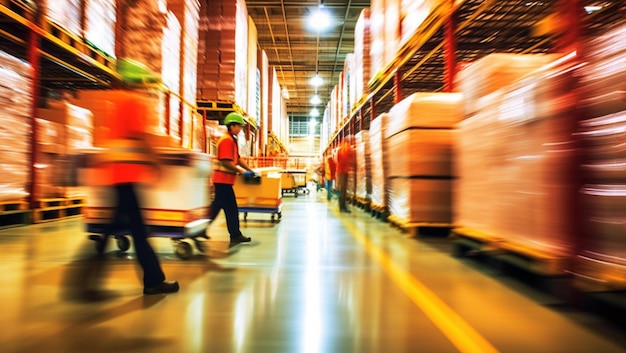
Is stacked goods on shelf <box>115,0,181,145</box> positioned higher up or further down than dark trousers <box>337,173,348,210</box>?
higher up

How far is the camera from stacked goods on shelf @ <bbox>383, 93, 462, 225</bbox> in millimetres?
4570

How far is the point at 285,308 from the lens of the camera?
86.3 inches

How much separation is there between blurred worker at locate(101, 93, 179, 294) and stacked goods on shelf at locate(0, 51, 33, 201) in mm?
3341

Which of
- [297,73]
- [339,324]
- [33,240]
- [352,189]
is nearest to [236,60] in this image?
[352,189]

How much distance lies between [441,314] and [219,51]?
8833 millimetres

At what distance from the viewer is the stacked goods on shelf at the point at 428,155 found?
4570 mm

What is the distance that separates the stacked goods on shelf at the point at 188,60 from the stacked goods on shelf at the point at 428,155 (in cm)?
525

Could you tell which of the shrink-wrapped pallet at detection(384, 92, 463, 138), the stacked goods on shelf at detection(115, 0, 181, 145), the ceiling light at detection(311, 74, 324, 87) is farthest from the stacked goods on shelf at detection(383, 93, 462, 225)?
the ceiling light at detection(311, 74, 324, 87)

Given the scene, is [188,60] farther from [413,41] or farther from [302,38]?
[302,38]

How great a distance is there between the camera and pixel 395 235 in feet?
16.2

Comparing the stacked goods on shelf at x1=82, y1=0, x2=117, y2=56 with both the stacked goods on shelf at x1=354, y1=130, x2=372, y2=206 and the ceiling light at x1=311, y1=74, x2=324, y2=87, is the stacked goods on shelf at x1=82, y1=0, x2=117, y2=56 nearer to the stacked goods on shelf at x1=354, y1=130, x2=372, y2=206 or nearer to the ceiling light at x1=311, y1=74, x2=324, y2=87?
the stacked goods on shelf at x1=354, y1=130, x2=372, y2=206

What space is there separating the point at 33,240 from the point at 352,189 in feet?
24.1

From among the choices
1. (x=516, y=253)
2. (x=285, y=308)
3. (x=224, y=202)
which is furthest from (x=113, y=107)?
(x=516, y=253)

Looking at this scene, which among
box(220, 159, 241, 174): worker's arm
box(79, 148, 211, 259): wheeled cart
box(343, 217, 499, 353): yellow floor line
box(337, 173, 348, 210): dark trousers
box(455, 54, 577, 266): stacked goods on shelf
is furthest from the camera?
box(337, 173, 348, 210): dark trousers
